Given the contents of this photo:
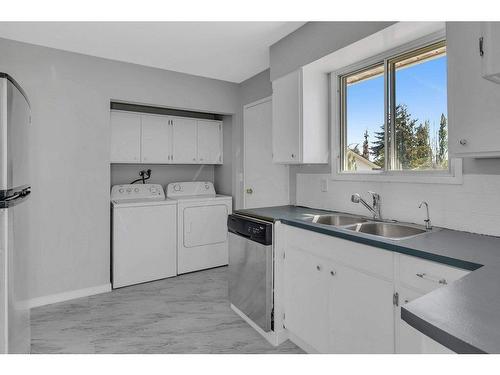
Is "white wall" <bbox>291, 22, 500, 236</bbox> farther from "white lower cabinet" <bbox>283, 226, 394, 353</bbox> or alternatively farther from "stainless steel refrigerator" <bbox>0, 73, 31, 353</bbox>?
"stainless steel refrigerator" <bbox>0, 73, 31, 353</bbox>

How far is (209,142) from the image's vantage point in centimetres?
425

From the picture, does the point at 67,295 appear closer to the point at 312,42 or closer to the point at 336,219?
the point at 336,219

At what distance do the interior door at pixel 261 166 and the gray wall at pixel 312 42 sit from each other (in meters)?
0.71

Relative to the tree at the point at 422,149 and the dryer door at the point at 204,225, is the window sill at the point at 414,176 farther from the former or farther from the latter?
the dryer door at the point at 204,225

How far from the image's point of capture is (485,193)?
1667mm

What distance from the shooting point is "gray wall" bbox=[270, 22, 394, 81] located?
2039mm

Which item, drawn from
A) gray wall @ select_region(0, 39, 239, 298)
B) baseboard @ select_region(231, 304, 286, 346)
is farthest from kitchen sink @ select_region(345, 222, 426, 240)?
gray wall @ select_region(0, 39, 239, 298)

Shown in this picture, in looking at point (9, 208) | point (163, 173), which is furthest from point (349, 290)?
point (163, 173)

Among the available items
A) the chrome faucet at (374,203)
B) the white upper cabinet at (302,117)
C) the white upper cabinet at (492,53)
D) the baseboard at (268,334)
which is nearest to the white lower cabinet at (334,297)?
the baseboard at (268,334)

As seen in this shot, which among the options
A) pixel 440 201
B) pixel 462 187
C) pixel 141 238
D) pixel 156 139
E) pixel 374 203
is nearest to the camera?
pixel 462 187

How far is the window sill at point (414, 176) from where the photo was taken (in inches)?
70.9

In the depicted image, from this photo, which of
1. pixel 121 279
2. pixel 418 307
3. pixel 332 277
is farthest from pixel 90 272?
pixel 418 307

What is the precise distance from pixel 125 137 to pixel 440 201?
3244 millimetres
